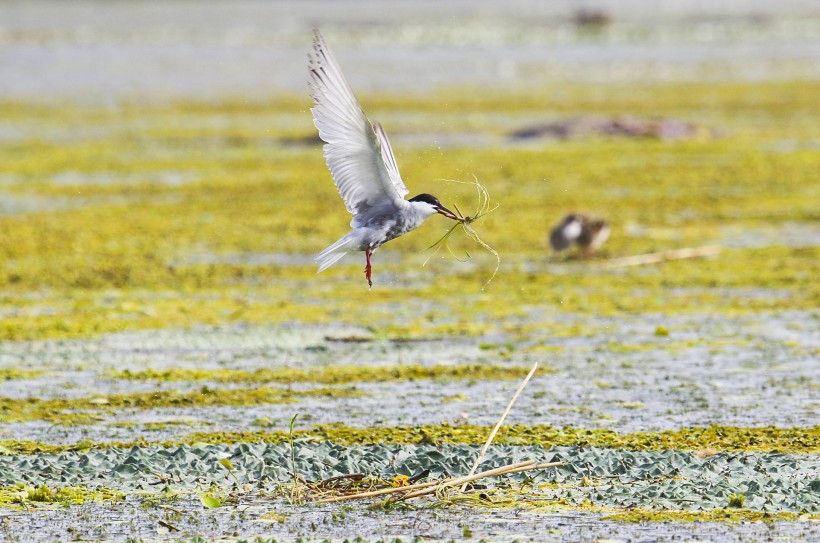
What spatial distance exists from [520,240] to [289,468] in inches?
306

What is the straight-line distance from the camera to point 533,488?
6824 mm

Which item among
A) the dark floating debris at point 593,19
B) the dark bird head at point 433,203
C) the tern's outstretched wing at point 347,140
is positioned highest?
the tern's outstretched wing at point 347,140

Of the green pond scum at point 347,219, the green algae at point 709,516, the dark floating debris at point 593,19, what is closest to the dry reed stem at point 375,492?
the green algae at point 709,516

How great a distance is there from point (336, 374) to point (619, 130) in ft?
48.7

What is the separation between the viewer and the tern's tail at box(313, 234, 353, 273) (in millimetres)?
6566

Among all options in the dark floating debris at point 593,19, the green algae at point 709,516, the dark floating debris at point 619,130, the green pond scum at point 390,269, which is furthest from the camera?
the dark floating debris at point 593,19

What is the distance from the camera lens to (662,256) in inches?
526

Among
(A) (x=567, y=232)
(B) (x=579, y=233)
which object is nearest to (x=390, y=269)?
(A) (x=567, y=232)

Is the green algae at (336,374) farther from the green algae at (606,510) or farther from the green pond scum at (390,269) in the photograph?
the green algae at (606,510)

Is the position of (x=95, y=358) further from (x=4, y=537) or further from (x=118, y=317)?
(x=4, y=537)

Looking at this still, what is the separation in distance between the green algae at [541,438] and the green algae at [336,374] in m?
1.28

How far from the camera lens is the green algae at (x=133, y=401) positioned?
833cm

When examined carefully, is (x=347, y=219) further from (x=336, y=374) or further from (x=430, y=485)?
(x=430, y=485)

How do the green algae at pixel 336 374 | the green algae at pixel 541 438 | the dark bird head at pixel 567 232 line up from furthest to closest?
the dark bird head at pixel 567 232, the green algae at pixel 336 374, the green algae at pixel 541 438
